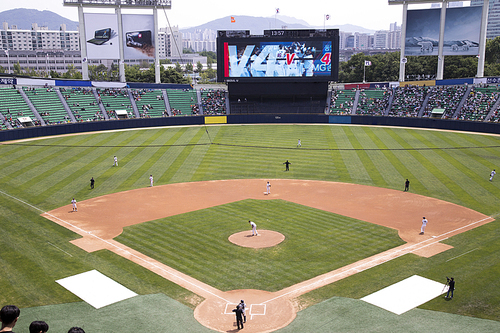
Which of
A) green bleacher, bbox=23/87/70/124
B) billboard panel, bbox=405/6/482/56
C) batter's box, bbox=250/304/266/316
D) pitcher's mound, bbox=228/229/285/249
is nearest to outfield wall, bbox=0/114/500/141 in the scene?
green bleacher, bbox=23/87/70/124

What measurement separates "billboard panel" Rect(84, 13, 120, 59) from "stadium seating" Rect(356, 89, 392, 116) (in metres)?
48.9

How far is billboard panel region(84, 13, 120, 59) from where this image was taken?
7681cm

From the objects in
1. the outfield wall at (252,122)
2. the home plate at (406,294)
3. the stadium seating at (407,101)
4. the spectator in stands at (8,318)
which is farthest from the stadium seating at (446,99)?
the spectator in stands at (8,318)

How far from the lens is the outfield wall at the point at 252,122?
63312mm

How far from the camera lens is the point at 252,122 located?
81.0 metres

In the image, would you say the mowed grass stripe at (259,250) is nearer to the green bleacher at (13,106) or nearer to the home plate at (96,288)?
the home plate at (96,288)

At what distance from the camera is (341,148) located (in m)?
55.9

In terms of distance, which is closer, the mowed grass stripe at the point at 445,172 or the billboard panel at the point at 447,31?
the mowed grass stripe at the point at 445,172

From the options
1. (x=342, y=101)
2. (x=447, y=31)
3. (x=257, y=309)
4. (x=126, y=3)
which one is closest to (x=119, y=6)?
(x=126, y=3)

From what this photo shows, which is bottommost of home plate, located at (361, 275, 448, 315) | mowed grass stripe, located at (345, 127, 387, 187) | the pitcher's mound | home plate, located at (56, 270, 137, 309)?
home plate, located at (56, 270, 137, 309)

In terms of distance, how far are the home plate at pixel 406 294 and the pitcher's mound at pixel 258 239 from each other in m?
7.67

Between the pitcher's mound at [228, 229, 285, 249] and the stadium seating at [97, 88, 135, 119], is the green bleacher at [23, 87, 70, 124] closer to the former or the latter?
the stadium seating at [97, 88, 135, 119]

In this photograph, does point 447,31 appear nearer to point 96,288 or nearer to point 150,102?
point 150,102

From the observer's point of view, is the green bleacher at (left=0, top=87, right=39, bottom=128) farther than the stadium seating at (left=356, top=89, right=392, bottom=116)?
No
